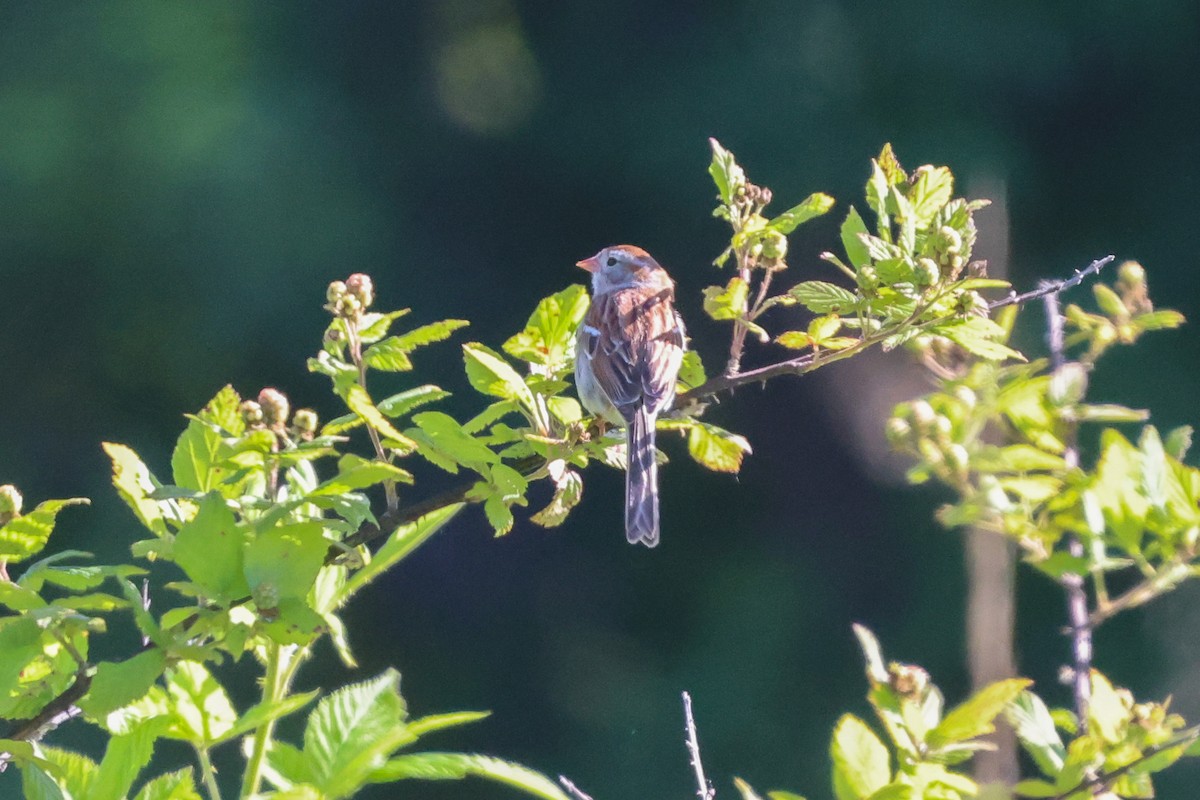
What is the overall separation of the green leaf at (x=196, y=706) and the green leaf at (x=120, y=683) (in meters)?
0.05

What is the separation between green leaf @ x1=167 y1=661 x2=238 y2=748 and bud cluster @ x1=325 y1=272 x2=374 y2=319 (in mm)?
291

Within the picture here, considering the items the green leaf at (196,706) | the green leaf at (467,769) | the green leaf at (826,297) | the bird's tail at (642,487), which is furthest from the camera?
the bird's tail at (642,487)

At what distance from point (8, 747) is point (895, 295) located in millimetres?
727

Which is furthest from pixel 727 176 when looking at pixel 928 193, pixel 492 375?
pixel 492 375

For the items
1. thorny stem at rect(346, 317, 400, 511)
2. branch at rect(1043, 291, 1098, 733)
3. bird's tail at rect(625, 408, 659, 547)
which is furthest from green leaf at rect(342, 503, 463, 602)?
bird's tail at rect(625, 408, 659, 547)

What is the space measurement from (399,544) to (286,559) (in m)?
0.15

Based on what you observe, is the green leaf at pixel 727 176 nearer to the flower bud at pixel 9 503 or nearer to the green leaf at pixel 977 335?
the green leaf at pixel 977 335

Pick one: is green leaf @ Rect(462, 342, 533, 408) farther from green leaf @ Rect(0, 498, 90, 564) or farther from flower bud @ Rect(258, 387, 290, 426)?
green leaf @ Rect(0, 498, 90, 564)

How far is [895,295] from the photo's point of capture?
1.15 m

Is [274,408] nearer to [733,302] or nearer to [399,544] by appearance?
[399,544]

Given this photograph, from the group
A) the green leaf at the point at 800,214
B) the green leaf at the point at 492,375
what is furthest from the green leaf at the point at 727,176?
the green leaf at the point at 492,375

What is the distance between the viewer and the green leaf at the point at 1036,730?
925mm

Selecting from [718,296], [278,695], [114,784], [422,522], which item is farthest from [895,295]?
[114,784]

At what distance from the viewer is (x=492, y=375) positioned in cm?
114
